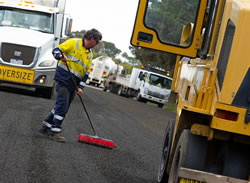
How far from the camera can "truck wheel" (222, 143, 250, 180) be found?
5.35 metres

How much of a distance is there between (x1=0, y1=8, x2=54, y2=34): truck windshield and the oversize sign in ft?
5.52

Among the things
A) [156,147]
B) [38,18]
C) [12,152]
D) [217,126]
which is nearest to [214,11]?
[217,126]

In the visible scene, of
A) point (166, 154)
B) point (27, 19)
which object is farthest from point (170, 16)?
point (27, 19)

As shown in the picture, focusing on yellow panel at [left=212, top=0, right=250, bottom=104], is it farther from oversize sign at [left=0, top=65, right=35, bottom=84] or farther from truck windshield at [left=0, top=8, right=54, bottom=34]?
truck windshield at [left=0, top=8, right=54, bottom=34]

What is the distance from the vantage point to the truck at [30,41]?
16281 mm

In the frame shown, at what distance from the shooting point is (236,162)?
535 cm

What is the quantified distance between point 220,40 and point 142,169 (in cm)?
353

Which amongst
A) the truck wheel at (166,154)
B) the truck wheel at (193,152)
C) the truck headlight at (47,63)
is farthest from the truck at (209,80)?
the truck headlight at (47,63)

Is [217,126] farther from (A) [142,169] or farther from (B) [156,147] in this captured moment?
(B) [156,147]

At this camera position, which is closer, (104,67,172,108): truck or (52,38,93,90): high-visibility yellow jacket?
(52,38,93,90): high-visibility yellow jacket

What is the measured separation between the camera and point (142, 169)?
842 centimetres

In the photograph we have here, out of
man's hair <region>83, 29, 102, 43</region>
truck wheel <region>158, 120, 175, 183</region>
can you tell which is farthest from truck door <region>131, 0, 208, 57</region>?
man's hair <region>83, 29, 102, 43</region>

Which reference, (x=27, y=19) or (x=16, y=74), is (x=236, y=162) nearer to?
(x=16, y=74)

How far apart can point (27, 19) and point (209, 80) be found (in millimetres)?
12932
